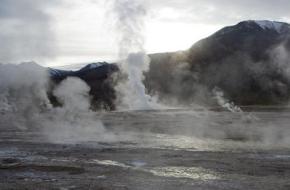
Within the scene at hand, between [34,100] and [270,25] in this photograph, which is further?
[270,25]

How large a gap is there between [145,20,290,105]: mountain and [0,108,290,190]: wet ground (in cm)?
6918

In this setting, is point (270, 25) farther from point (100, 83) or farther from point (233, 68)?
point (100, 83)

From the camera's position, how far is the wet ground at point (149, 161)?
15852 millimetres

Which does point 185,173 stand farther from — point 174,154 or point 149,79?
point 149,79

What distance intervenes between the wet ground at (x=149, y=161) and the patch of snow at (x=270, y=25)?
473 ft

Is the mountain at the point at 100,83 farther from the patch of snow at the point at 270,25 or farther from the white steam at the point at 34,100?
the patch of snow at the point at 270,25

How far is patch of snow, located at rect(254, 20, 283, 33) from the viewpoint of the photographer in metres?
171

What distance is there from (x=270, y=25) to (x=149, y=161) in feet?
531

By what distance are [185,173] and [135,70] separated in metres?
46.2

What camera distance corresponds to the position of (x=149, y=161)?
20.2 meters

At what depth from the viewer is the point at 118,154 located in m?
22.4

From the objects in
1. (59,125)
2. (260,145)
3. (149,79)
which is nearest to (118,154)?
(260,145)

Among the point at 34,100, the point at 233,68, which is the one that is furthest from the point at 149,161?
the point at 233,68

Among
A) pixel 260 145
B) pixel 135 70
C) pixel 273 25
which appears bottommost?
pixel 260 145
